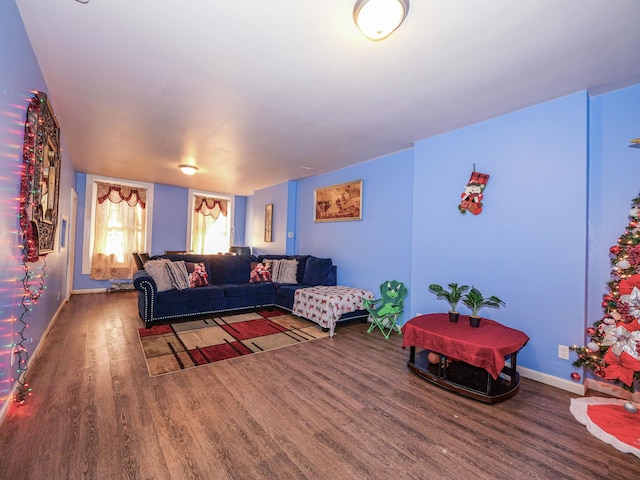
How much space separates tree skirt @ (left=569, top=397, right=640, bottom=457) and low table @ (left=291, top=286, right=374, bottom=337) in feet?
7.62

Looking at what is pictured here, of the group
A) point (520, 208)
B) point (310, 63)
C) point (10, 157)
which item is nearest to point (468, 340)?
point (520, 208)

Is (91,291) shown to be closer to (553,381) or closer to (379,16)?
(379,16)

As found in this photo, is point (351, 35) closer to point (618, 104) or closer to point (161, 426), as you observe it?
point (618, 104)

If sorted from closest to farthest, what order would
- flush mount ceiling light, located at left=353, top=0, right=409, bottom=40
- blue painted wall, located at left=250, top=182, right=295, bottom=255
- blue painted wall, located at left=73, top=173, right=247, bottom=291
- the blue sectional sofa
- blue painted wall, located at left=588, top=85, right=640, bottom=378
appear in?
flush mount ceiling light, located at left=353, top=0, right=409, bottom=40, blue painted wall, located at left=588, top=85, right=640, bottom=378, the blue sectional sofa, blue painted wall, located at left=250, top=182, right=295, bottom=255, blue painted wall, located at left=73, top=173, right=247, bottom=291

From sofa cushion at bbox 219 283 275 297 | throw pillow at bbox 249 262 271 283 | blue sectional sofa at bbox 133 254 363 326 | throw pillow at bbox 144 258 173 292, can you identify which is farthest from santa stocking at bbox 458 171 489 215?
throw pillow at bbox 144 258 173 292

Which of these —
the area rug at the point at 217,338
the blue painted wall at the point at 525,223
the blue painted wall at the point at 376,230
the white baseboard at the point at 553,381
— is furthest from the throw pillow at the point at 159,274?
the white baseboard at the point at 553,381

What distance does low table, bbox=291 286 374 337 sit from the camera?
3727 mm

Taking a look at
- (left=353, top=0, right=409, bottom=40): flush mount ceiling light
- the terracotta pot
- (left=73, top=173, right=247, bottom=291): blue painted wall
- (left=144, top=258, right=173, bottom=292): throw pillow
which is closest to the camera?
(left=353, top=0, right=409, bottom=40): flush mount ceiling light

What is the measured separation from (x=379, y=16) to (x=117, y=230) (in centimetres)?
675

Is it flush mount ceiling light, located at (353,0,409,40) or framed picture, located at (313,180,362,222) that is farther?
framed picture, located at (313,180,362,222)

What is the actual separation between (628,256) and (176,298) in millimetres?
4765

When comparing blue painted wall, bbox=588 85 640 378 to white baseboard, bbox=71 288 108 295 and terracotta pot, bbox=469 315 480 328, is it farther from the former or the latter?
white baseboard, bbox=71 288 108 295

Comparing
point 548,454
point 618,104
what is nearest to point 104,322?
point 548,454

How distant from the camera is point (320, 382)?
2449mm
